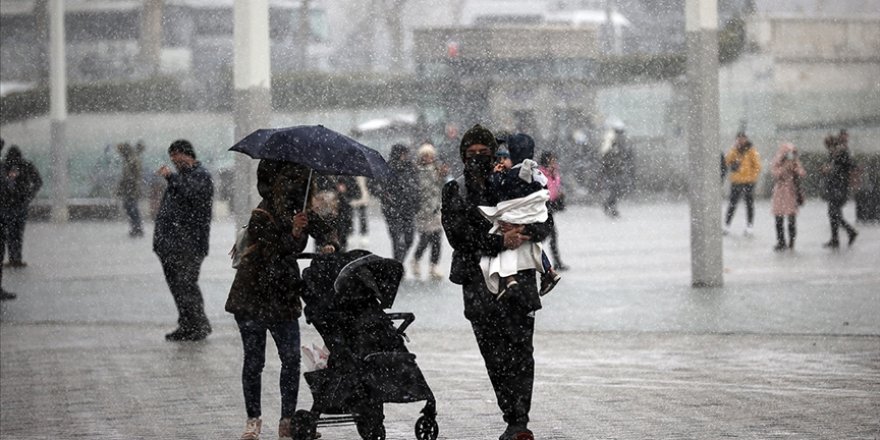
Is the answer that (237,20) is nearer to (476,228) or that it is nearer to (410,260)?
(410,260)

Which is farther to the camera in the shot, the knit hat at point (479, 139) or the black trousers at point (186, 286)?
the black trousers at point (186, 286)

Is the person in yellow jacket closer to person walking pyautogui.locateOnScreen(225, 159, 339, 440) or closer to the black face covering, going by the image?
person walking pyautogui.locateOnScreen(225, 159, 339, 440)

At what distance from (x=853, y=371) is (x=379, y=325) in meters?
4.37

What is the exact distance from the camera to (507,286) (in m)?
8.89

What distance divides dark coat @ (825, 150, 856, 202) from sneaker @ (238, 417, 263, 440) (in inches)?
491

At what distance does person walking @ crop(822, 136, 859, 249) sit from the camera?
2050 cm

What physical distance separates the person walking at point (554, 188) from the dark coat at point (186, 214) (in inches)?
226

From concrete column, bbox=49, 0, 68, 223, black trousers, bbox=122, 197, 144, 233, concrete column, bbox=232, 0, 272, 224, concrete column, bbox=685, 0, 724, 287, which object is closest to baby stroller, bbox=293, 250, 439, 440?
concrete column, bbox=232, 0, 272, 224

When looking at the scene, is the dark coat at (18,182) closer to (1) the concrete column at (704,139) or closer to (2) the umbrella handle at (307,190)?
(1) the concrete column at (704,139)

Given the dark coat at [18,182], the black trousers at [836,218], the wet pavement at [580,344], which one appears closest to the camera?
the wet pavement at [580,344]

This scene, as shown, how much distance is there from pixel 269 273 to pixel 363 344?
2.53 ft

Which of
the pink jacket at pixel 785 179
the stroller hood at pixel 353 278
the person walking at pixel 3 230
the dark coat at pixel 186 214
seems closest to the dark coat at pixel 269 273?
the stroller hood at pixel 353 278

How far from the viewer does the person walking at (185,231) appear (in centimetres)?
1427

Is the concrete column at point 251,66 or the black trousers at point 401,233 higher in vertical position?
the concrete column at point 251,66
